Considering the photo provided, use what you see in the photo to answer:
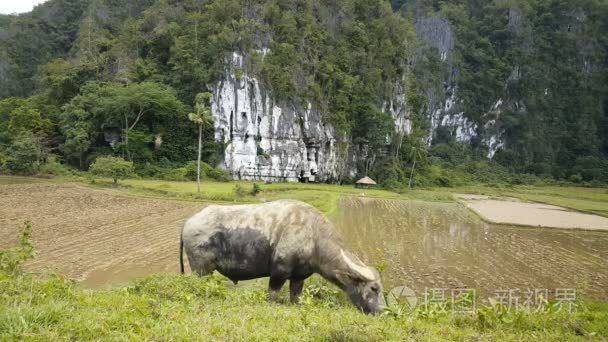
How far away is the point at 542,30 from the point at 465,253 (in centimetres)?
8319

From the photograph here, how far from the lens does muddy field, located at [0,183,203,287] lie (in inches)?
448

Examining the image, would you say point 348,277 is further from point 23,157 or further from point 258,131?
point 258,131

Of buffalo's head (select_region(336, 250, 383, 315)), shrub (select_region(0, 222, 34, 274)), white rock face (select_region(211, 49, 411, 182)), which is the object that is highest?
white rock face (select_region(211, 49, 411, 182))

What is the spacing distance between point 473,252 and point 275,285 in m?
12.1

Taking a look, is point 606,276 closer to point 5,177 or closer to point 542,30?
point 5,177

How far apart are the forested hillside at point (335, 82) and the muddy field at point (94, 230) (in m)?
14.5

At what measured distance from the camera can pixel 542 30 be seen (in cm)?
8256

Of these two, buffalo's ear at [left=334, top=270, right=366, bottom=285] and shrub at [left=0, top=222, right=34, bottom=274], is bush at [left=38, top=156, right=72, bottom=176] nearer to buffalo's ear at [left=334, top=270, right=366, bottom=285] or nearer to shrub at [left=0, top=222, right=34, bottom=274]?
shrub at [left=0, top=222, right=34, bottom=274]

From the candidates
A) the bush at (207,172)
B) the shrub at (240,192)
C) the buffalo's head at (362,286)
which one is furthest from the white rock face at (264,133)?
the buffalo's head at (362,286)

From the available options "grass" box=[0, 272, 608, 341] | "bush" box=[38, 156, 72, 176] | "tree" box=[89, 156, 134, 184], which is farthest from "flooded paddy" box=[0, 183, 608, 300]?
"bush" box=[38, 156, 72, 176]

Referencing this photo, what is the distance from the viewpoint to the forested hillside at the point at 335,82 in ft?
138

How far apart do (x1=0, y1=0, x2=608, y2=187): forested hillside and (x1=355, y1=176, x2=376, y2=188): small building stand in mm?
2297

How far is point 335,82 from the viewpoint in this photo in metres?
51.3

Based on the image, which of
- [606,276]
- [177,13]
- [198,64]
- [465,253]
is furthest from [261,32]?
[606,276]
